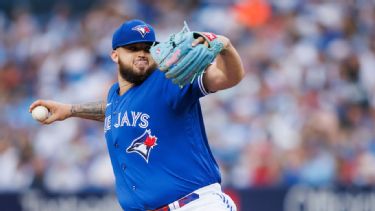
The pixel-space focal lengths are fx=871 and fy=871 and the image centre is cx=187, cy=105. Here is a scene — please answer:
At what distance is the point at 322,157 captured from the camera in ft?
34.1

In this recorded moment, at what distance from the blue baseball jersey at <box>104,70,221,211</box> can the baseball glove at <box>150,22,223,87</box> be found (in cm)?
35

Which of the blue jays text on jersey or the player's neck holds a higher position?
the player's neck

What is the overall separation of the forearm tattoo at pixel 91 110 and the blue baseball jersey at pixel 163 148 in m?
0.90

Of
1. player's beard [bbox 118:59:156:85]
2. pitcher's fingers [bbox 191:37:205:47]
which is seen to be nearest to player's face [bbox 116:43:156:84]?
player's beard [bbox 118:59:156:85]

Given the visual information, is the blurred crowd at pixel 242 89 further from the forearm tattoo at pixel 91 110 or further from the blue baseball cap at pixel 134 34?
the blue baseball cap at pixel 134 34

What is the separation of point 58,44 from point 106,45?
2.74 ft

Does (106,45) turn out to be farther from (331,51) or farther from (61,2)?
(331,51)

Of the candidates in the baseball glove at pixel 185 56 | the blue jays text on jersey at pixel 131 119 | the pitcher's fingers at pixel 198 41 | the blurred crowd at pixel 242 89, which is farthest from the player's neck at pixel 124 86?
the blurred crowd at pixel 242 89

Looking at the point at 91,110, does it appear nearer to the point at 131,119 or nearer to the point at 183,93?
the point at 131,119

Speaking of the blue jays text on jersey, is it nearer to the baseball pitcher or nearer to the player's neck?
the baseball pitcher

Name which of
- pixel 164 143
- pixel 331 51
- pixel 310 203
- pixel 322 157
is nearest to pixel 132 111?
pixel 164 143

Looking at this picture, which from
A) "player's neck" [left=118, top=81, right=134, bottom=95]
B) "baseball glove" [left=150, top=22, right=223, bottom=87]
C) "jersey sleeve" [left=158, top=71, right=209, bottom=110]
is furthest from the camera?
"player's neck" [left=118, top=81, right=134, bottom=95]

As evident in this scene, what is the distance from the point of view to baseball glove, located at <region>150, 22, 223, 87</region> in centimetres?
477

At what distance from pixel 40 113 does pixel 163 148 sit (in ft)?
3.90
